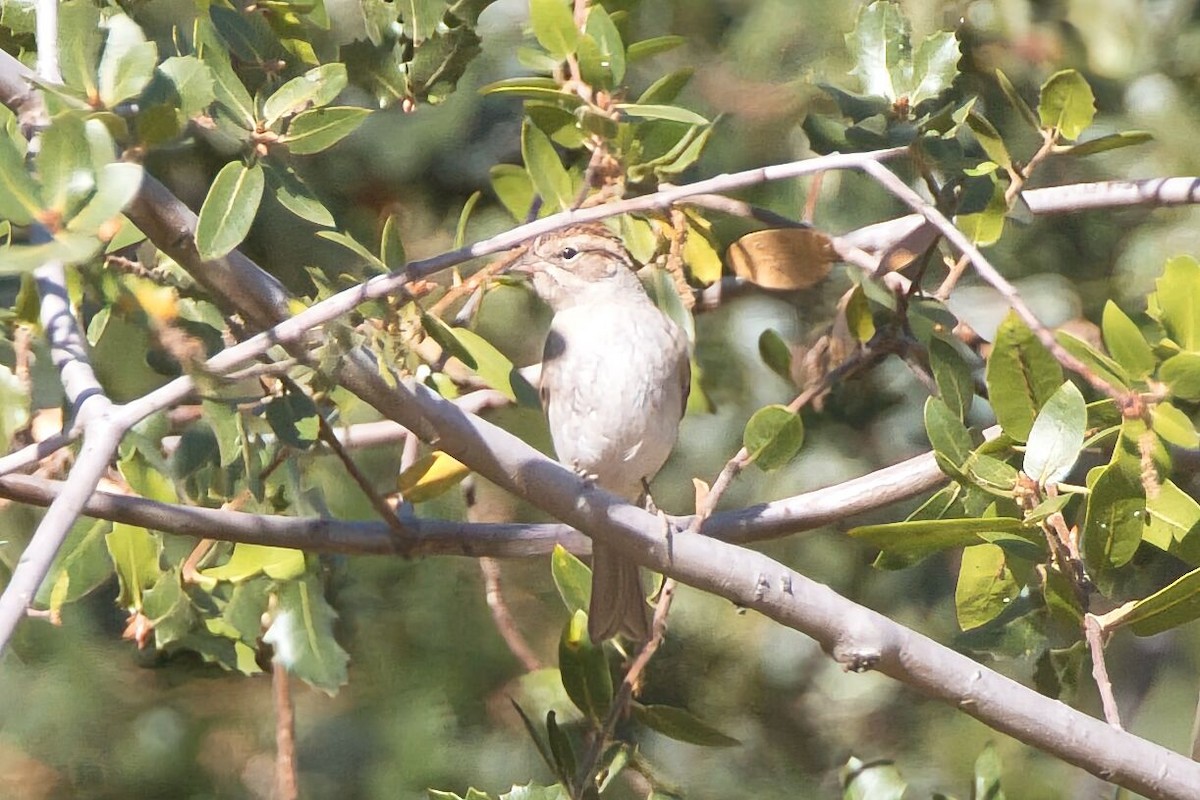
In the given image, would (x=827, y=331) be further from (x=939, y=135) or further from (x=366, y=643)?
A: (x=366, y=643)

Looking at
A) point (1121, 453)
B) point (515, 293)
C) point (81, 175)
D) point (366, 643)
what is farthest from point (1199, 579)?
point (515, 293)

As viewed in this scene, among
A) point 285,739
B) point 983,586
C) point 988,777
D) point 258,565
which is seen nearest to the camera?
point 983,586

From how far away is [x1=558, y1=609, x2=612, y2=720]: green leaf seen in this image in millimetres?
2504

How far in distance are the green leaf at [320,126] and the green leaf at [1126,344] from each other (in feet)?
3.52

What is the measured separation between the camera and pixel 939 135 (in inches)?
95.8

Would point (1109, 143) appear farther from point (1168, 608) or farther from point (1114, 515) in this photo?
point (1168, 608)

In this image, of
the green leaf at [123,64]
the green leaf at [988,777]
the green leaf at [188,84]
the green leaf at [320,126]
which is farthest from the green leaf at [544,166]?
the green leaf at [988,777]

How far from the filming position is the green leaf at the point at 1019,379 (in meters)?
2.11

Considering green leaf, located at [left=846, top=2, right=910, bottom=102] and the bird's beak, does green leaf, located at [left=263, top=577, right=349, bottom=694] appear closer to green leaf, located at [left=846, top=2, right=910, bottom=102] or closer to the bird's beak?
the bird's beak

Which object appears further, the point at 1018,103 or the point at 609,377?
the point at 609,377

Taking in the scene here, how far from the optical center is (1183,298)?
6.87 feet

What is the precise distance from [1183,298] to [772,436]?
2.28ft

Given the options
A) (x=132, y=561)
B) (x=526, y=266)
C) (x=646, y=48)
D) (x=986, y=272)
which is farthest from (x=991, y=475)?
(x=526, y=266)

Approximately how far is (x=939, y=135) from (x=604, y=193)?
0.56 m
